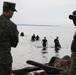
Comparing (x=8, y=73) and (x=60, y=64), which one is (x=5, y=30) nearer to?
(x=8, y=73)

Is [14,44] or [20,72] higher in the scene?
[14,44]

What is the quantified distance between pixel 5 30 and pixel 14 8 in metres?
0.46

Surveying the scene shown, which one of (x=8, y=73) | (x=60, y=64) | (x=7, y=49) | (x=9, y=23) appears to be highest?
(x=9, y=23)

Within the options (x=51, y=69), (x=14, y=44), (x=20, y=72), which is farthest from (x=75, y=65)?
(x=20, y=72)

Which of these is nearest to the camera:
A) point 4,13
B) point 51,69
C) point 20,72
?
point 4,13

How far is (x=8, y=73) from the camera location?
6.29 meters

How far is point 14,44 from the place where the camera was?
623 cm

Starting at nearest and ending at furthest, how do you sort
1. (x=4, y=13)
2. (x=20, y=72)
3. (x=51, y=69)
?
(x=4, y=13) → (x=51, y=69) → (x=20, y=72)

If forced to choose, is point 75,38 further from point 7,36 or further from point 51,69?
point 51,69

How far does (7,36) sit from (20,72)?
6.19 meters

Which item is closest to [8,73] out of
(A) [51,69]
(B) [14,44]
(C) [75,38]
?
(B) [14,44]

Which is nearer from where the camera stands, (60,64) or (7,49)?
(7,49)

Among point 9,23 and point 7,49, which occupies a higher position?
point 9,23

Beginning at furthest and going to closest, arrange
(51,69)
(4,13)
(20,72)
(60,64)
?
1. (60,64)
2. (20,72)
3. (51,69)
4. (4,13)
